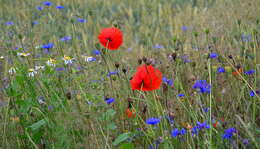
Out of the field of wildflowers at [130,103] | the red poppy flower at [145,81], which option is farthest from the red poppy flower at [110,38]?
the red poppy flower at [145,81]

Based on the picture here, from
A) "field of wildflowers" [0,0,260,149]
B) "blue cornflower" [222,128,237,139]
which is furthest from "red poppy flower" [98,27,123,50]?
"blue cornflower" [222,128,237,139]

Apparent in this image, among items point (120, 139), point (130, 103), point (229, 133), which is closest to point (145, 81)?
point (130, 103)

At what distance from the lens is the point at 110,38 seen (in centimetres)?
195

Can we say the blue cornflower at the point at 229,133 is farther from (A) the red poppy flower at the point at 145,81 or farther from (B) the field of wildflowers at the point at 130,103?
(A) the red poppy flower at the point at 145,81

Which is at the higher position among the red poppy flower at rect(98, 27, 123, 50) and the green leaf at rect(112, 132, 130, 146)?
the red poppy flower at rect(98, 27, 123, 50)

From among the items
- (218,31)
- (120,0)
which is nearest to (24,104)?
(218,31)

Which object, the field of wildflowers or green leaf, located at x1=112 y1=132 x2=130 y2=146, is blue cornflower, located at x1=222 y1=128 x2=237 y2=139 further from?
green leaf, located at x1=112 y1=132 x2=130 y2=146

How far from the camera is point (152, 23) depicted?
199 inches

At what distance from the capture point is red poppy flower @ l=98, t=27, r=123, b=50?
6.37 ft

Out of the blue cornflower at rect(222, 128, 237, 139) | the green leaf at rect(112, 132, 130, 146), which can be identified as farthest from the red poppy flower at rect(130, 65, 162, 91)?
the blue cornflower at rect(222, 128, 237, 139)

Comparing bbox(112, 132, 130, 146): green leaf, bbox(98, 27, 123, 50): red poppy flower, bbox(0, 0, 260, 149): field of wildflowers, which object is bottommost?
bbox(112, 132, 130, 146): green leaf

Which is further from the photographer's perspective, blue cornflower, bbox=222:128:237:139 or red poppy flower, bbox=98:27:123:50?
red poppy flower, bbox=98:27:123:50

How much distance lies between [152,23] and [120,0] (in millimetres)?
905

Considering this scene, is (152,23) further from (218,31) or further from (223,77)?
(223,77)
